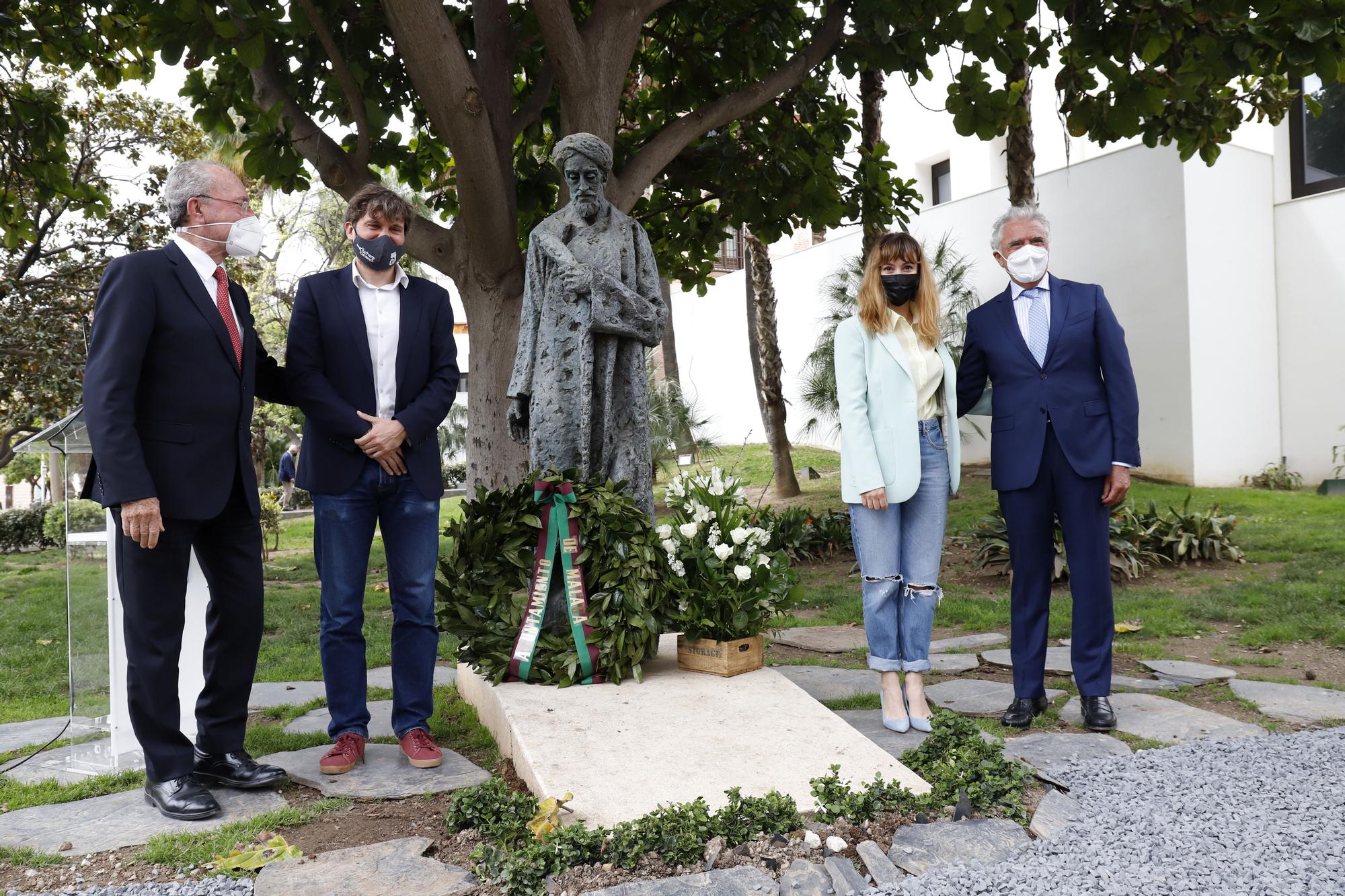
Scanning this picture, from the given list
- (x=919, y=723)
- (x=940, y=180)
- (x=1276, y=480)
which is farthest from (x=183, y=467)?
(x=940, y=180)

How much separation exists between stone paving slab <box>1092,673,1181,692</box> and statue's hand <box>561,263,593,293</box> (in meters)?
3.20

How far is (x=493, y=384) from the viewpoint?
22.3 feet

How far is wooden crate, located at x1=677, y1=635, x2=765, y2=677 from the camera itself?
425cm

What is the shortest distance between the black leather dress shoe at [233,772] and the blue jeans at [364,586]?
0.29 metres

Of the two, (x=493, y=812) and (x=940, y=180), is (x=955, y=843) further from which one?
(x=940, y=180)

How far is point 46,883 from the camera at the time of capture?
9.14ft

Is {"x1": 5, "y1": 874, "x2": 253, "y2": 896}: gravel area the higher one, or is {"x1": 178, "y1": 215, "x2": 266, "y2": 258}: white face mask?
{"x1": 178, "y1": 215, "x2": 266, "y2": 258}: white face mask

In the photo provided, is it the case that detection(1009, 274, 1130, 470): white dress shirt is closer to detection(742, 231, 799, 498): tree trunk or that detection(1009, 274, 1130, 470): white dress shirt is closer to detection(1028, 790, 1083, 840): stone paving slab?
detection(1028, 790, 1083, 840): stone paving slab

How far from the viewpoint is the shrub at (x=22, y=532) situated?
15.4 m

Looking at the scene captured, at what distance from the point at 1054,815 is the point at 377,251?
311 centimetres

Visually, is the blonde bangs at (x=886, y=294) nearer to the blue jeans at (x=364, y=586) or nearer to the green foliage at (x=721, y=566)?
the green foliage at (x=721, y=566)

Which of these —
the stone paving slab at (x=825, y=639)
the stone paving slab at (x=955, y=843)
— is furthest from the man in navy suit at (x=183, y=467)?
the stone paving slab at (x=825, y=639)

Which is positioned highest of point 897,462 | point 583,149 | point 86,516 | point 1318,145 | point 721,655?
point 1318,145

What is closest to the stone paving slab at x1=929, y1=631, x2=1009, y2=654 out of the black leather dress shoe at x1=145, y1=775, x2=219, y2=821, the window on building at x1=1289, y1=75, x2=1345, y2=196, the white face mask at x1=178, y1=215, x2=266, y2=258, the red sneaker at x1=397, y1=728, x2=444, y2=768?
the red sneaker at x1=397, y1=728, x2=444, y2=768
